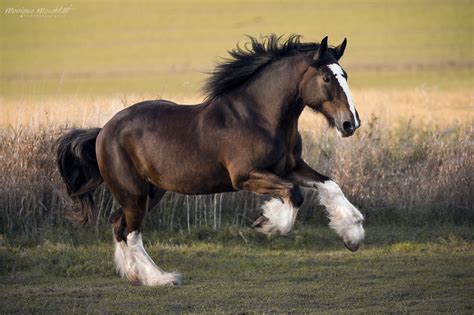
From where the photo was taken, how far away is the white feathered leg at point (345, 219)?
25.8 feet

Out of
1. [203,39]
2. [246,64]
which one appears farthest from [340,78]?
[203,39]

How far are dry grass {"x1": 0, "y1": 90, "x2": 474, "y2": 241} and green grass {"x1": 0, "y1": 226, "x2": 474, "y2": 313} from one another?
0.41 meters

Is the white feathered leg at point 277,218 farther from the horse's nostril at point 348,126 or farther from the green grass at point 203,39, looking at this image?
the green grass at point 203,39

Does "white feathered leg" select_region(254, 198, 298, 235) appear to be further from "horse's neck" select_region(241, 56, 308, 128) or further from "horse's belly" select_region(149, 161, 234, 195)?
"horse's neck" select_region(241, 56, 308, 128)

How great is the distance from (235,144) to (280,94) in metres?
0.63

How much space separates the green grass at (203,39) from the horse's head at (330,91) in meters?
20.7

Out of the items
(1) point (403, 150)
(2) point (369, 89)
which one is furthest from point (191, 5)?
(1) point (403, 150)

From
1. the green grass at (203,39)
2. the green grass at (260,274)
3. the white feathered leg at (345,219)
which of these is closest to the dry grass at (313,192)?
the green grass at (260,274)

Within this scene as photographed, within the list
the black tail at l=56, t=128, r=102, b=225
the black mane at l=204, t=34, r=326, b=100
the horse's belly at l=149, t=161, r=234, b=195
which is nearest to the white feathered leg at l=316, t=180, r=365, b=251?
the horse's belly at l=149, t=161, r=234, b=195

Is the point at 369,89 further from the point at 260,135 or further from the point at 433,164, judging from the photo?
the point at 260,135

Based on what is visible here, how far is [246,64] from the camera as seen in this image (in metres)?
8.56

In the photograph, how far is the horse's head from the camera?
309 inches

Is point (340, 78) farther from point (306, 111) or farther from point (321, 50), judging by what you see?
point (306, 111)

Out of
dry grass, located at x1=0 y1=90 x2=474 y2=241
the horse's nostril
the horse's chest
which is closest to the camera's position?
the horse's nostril
